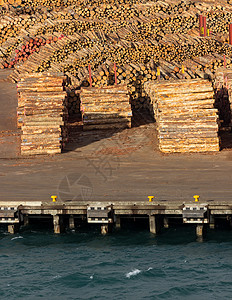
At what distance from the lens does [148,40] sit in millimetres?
71812

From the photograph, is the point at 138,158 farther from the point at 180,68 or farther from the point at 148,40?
the point at 148,40

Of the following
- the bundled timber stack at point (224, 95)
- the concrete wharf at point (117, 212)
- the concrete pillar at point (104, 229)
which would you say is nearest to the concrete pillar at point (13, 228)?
the concrete wharf at point (117, 212)

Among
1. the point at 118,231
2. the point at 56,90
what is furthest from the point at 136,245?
the point at 56,90

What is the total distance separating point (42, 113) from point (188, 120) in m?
10.4

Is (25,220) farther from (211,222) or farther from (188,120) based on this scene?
(188,120)

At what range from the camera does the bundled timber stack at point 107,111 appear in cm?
5559

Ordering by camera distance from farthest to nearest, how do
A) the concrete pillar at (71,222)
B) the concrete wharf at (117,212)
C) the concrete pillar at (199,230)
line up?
the concrete pillar at (71,222)
the concrete pillar at (199,230)
the concrete wharf at (117,212)

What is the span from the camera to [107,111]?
182 feet

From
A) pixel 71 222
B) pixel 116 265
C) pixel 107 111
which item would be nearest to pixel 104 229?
pixel 71 222

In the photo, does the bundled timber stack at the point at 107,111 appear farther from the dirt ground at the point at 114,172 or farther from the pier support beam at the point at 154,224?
the pier support beam at the point at 154,224

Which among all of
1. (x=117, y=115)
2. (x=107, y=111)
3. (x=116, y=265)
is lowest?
(x=116, y=265)

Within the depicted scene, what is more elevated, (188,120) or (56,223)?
(188,120)

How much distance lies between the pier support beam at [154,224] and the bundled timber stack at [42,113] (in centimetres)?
1180

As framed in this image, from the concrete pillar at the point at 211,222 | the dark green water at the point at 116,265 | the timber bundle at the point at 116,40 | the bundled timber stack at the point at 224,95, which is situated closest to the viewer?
the dark green water at the point at 116,265
